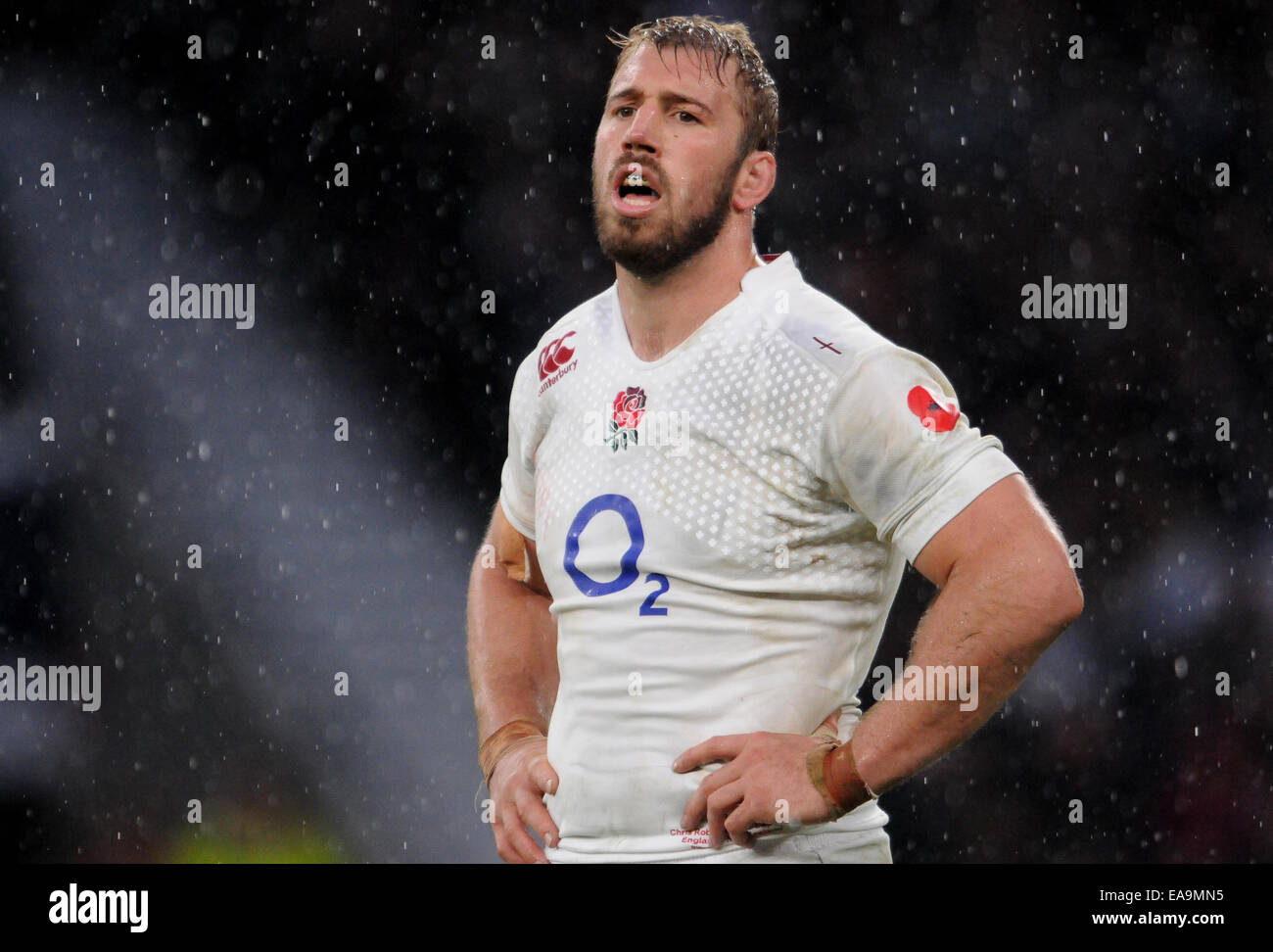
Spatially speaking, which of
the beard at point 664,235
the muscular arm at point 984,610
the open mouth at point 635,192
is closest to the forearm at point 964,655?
the muscular arm at point 984,610

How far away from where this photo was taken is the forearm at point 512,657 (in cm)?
345

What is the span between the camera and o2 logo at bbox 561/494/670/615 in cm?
299

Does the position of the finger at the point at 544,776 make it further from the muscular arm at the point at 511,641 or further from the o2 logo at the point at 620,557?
the o2 logo at the point at 620,557

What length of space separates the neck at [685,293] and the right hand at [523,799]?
2.93 feet

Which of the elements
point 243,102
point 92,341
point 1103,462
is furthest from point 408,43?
point 1103,462

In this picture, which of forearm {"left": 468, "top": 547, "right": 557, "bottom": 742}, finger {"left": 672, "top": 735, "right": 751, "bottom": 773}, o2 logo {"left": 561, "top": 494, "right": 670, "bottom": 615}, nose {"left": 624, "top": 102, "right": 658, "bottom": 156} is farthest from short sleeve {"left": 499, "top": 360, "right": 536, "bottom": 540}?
finger {"left": 672, "top": 735, "right": 751, "bottom": 773}

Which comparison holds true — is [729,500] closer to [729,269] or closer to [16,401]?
[729,269]

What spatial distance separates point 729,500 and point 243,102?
6.15ft

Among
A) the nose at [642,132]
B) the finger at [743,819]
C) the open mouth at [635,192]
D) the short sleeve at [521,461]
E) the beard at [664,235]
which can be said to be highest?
the nose at [642,132]

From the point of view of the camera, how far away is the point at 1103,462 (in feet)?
12.2

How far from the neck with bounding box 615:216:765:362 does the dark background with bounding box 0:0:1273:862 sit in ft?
2.11

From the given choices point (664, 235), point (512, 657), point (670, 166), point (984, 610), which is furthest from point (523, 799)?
point (670, 166)

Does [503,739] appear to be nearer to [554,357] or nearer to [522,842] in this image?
[522,842]
